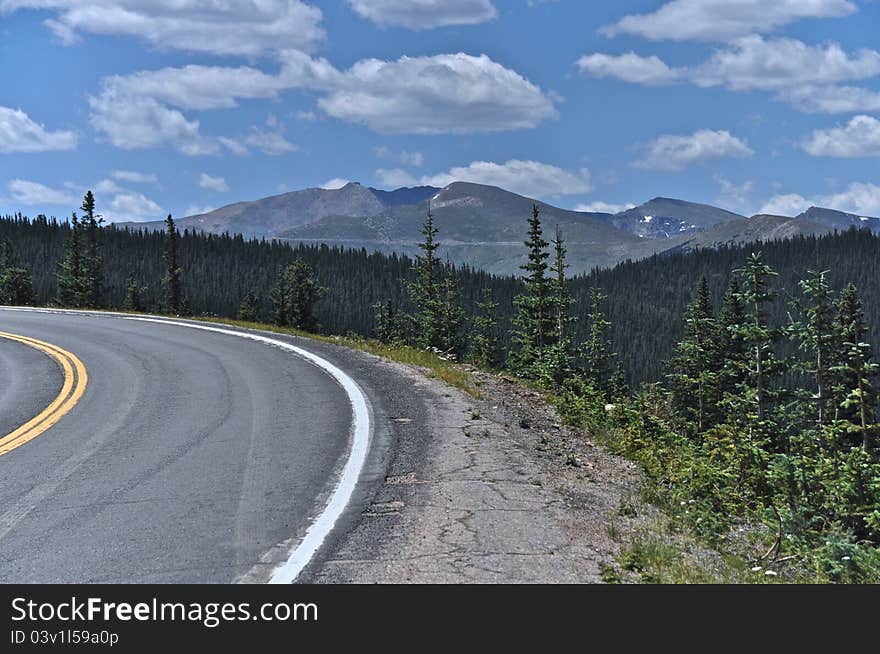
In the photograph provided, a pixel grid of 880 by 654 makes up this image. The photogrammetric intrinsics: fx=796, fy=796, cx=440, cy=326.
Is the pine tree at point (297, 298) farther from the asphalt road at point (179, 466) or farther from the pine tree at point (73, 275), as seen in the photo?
the asphalt road at point (179, 466)

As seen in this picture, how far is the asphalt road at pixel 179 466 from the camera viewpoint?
5672 millimetres

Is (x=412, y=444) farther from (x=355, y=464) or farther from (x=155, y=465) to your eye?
(x=155, y=465)

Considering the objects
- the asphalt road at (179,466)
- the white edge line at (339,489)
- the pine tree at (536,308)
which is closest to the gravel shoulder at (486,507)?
the white edge line at (339,489)

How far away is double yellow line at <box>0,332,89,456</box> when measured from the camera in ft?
32.0

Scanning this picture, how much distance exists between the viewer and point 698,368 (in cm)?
4403

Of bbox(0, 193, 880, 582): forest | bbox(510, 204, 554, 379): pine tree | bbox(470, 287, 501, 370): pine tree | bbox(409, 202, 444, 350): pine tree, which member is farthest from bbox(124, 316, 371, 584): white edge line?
bbox(470, 287, 501, 370): pine tree

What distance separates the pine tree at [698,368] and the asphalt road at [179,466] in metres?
29.2

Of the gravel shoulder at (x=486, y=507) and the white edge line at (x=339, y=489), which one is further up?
the white edge line at (x=339, y=489)

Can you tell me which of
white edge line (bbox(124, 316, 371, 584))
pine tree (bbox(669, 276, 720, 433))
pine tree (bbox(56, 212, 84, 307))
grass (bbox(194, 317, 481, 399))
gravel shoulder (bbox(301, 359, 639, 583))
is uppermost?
pine tree (bbox(56, 212, 84, 307))

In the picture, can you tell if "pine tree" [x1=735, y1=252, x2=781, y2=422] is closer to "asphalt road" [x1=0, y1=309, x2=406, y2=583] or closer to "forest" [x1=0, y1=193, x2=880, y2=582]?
"forest" [x1=0, y1=193, x2=880, y2=582]

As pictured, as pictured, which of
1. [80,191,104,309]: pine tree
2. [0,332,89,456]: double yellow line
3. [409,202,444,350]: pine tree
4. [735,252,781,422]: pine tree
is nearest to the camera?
[0,332,89,456]: double yellow line

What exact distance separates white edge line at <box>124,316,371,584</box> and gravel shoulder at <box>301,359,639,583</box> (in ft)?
0.55

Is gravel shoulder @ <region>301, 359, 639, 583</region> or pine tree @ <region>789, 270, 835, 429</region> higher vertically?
pine tree @ <region>789, 270, 835, 429</region>
